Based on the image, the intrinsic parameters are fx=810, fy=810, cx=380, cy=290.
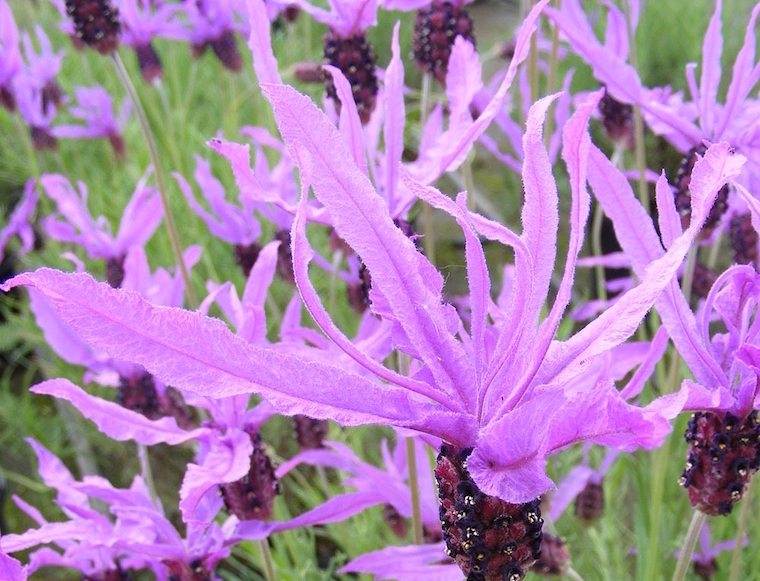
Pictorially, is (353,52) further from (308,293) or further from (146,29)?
(146,29)

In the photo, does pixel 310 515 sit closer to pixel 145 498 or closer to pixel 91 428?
pixel 145 498

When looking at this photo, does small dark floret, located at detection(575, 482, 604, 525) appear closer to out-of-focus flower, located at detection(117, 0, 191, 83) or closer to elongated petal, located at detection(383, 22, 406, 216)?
elongated petal, located at detection(383, 22, 406, 216)

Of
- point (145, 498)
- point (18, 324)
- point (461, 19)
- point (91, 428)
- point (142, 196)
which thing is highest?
point (461, 19)

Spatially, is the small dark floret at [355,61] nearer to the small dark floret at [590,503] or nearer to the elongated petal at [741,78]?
the elongated petal at [741,78]

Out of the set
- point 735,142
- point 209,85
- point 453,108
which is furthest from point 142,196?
point 209,85

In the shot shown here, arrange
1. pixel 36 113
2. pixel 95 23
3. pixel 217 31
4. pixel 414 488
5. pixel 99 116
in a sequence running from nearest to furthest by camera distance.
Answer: pixel 414 488
pixel 95 23
pixel 217 31
pixel 36 113
pixel 99 116

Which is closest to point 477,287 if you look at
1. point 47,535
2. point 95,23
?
point 47,535
